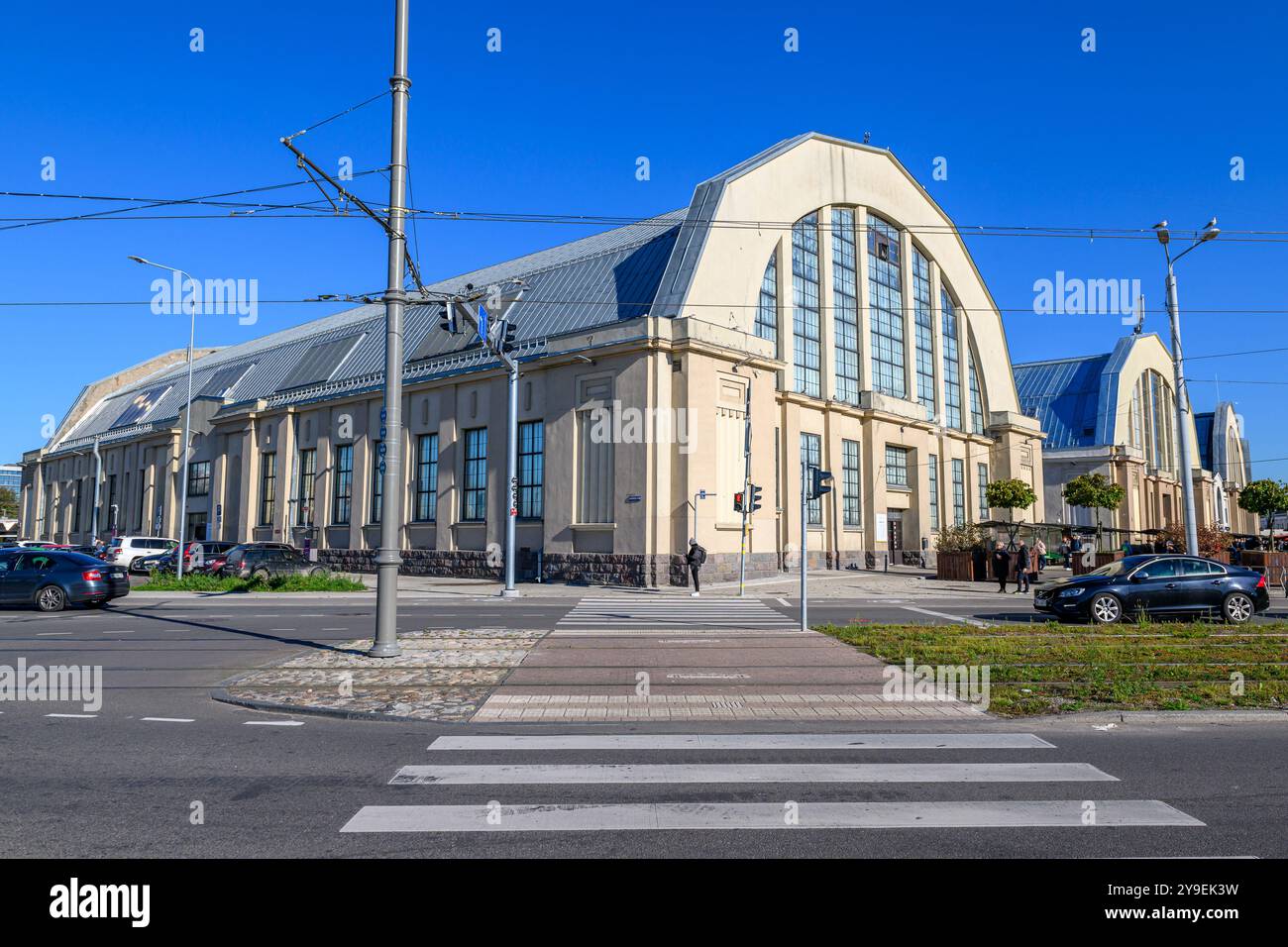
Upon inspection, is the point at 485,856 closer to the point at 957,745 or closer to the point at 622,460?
the point at 957,745

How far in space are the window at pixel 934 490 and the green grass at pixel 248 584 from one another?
30.6 metres

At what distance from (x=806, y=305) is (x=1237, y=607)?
25.0 meters

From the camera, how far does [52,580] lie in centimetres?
1956

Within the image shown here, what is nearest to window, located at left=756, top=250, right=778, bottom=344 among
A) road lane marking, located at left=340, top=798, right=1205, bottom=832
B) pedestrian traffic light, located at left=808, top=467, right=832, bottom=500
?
pedestrian traffic light, located at left=808, top=467, right=832, bottom=500

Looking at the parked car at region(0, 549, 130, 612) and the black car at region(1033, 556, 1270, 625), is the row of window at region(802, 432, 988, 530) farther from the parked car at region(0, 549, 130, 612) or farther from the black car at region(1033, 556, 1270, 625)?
the parked car at region(0, 549, 130, 612)

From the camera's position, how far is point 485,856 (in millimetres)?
4402

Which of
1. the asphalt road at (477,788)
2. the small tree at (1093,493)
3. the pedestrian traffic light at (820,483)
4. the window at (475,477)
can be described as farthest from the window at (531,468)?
the small tree at (1093,493)

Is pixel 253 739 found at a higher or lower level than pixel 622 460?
lower

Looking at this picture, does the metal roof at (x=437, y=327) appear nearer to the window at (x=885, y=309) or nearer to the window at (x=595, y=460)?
the window at (x=595, y=460)

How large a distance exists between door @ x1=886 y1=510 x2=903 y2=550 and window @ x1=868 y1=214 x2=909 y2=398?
21.2 feet

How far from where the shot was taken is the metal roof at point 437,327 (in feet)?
110

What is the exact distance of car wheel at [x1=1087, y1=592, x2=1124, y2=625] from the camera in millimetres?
16594
